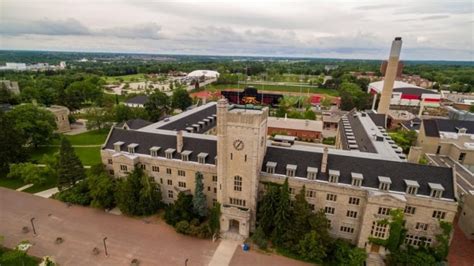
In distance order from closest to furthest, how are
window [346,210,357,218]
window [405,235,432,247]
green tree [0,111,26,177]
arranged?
window [405,235,432,247]
window [346,210,357,218]
green tree [0,111,26,177]

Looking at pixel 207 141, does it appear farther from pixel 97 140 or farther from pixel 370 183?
pixel 97 140

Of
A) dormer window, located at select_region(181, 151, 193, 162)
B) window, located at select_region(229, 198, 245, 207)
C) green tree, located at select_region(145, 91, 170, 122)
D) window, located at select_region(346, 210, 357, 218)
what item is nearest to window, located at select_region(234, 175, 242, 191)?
window, located at select_region(229, 198, 245, 207)

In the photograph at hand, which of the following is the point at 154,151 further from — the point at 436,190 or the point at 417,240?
the point at 436,190

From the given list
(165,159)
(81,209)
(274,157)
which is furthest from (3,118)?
(274,157)

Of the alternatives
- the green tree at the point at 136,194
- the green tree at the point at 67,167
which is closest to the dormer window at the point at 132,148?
the green tree at the point at 136,194

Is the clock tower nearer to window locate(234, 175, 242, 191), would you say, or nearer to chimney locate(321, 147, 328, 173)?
window locate(234, 175, 242, 191)

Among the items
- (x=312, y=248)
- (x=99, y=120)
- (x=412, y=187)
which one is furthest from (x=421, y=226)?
(x=99, y=120)

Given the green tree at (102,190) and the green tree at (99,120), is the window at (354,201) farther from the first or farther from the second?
the green tree at (99,120)
